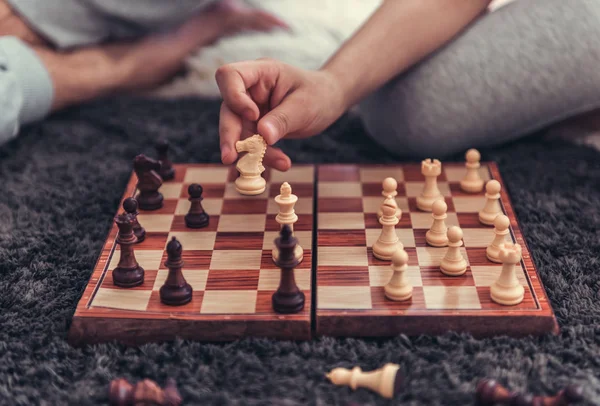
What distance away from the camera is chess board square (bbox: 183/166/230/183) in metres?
1.33

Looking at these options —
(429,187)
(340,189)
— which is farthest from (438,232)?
(340,189)

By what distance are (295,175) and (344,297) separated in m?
0.43

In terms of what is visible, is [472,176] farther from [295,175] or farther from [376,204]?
[295,175]

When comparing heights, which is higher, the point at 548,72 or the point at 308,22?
the point at 308,22

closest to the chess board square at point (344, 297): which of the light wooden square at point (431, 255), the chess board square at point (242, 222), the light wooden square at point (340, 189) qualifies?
the light wooden square at point (431, 255)

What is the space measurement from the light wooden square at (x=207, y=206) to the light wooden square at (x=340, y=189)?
18cm

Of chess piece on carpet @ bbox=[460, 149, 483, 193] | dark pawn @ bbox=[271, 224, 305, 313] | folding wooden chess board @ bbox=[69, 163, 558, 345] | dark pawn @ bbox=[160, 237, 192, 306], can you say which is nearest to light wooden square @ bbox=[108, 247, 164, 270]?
folding wooden chess board @ bbox=[69, 163, 558, 345]

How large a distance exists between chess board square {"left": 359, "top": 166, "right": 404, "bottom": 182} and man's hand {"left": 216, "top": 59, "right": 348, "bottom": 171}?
16cm

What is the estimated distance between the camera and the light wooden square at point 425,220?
1.15 m

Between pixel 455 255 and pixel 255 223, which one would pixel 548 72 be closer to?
pixel 455 255

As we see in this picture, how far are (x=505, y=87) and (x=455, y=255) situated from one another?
49 centimetres

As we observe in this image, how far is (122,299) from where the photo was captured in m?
0.95

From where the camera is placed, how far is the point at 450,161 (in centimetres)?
146

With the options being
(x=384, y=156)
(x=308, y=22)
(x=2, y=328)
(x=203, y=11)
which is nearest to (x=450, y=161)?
(x=384, y=156)
